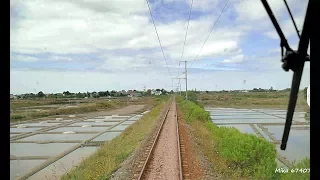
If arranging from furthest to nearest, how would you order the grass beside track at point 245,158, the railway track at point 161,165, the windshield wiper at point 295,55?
the grass beside track at point 245,158
the railway track at point 161,165
the windshield wiper at point 295,55

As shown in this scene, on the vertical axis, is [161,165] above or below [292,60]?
below

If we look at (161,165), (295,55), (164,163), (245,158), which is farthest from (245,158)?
(295,55)

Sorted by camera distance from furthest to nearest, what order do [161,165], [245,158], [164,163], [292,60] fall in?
[245,158] → [164,163] → [161,165] → [292,60]

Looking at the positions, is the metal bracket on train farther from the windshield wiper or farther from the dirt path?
the dirt path

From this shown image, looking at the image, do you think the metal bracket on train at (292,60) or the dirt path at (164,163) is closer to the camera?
the metal bracket on train at (292,60)

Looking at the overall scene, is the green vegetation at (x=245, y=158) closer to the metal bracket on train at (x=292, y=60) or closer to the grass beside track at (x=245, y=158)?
the grass beside track at (x=245, y=158)

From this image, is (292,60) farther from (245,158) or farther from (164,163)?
(245,158)

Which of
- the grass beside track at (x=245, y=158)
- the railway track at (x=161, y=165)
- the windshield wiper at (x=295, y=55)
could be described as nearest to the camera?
the windshield wiper at (x=295, y=55)

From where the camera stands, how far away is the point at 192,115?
2925 cm

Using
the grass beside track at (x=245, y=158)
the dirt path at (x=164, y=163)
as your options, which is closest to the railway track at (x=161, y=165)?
the dirt path at (x=164, y=163)
